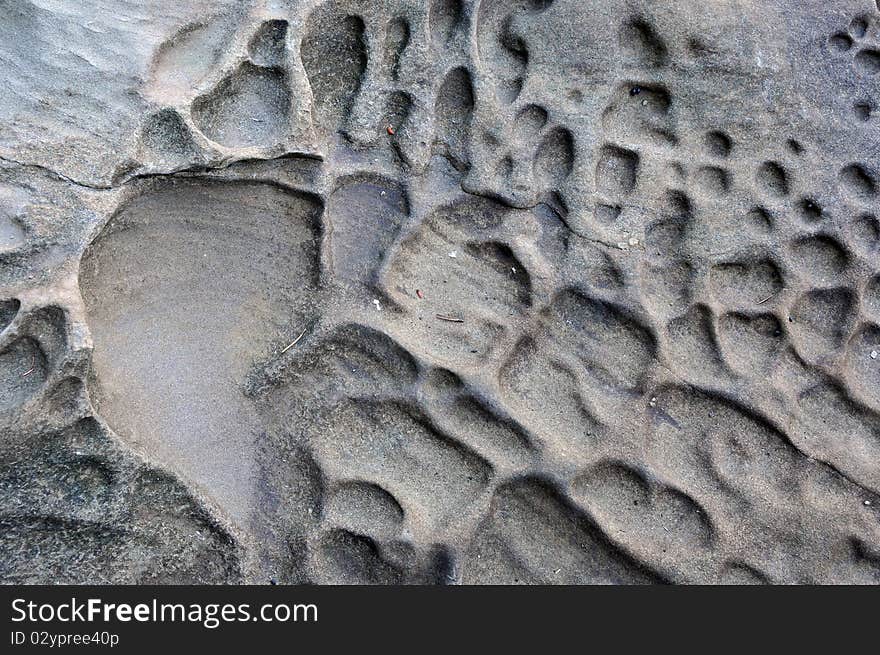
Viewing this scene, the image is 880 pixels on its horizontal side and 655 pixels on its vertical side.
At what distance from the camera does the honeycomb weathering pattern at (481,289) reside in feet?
6.30

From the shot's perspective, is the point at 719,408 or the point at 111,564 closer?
the point at 111,564

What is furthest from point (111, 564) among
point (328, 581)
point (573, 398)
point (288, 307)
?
point (573, 398)

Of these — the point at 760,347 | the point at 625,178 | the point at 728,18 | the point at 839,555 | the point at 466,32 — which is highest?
the point at 728,18

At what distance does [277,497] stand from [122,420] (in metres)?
0.38

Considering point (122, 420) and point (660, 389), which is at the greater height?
point (660, 389)

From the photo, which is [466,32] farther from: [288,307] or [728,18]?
[288,307]

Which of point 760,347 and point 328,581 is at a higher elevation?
point 760,347

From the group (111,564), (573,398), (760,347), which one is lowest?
(111,564)

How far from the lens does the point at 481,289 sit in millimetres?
2010

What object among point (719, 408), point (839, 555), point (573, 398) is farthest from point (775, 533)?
point (573, 398)

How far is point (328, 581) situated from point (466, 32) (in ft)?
4.17

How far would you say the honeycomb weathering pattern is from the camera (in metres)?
1.92

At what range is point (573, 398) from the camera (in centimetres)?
199

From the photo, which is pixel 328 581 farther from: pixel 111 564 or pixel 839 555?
pixel 839 555
